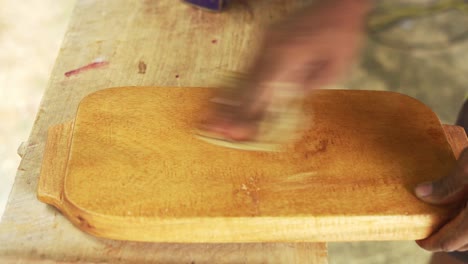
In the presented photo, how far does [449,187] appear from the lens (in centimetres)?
57

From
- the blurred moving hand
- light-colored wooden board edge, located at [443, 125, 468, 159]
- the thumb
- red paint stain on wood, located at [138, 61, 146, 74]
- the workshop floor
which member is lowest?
the workshop floor

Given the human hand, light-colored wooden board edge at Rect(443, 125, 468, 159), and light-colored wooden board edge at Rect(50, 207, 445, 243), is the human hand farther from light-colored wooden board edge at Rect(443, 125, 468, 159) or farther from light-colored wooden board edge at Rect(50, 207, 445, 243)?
light-colored wooden board edge at Rect(443, 125, 468, 159)

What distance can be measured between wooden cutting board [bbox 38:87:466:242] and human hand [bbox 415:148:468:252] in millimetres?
13

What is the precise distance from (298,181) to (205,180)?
0.11 meters

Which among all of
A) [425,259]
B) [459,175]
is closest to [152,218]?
[459,175]

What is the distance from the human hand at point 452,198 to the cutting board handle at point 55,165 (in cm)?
43

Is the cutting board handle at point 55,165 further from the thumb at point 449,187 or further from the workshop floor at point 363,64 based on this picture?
the workshop floor at point 363,64

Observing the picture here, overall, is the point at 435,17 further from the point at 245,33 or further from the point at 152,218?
the point at 152,218

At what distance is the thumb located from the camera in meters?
0.56

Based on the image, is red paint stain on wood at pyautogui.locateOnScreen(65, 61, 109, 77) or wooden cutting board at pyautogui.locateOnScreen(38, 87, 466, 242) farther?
red paint stain on wood at pyautogui.locateOnScreen(65, 61, 109, 77)

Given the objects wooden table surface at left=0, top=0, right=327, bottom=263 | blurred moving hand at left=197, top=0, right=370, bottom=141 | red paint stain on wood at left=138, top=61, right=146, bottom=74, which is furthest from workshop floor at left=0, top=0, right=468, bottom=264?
blurred moving hand at left=197, top=0, right=370, bottom=141

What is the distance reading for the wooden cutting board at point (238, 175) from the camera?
57 cm

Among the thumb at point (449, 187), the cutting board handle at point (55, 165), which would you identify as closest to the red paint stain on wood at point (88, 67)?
the cutting board handle at point (55, 165)

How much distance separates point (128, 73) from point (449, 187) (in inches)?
20.0
